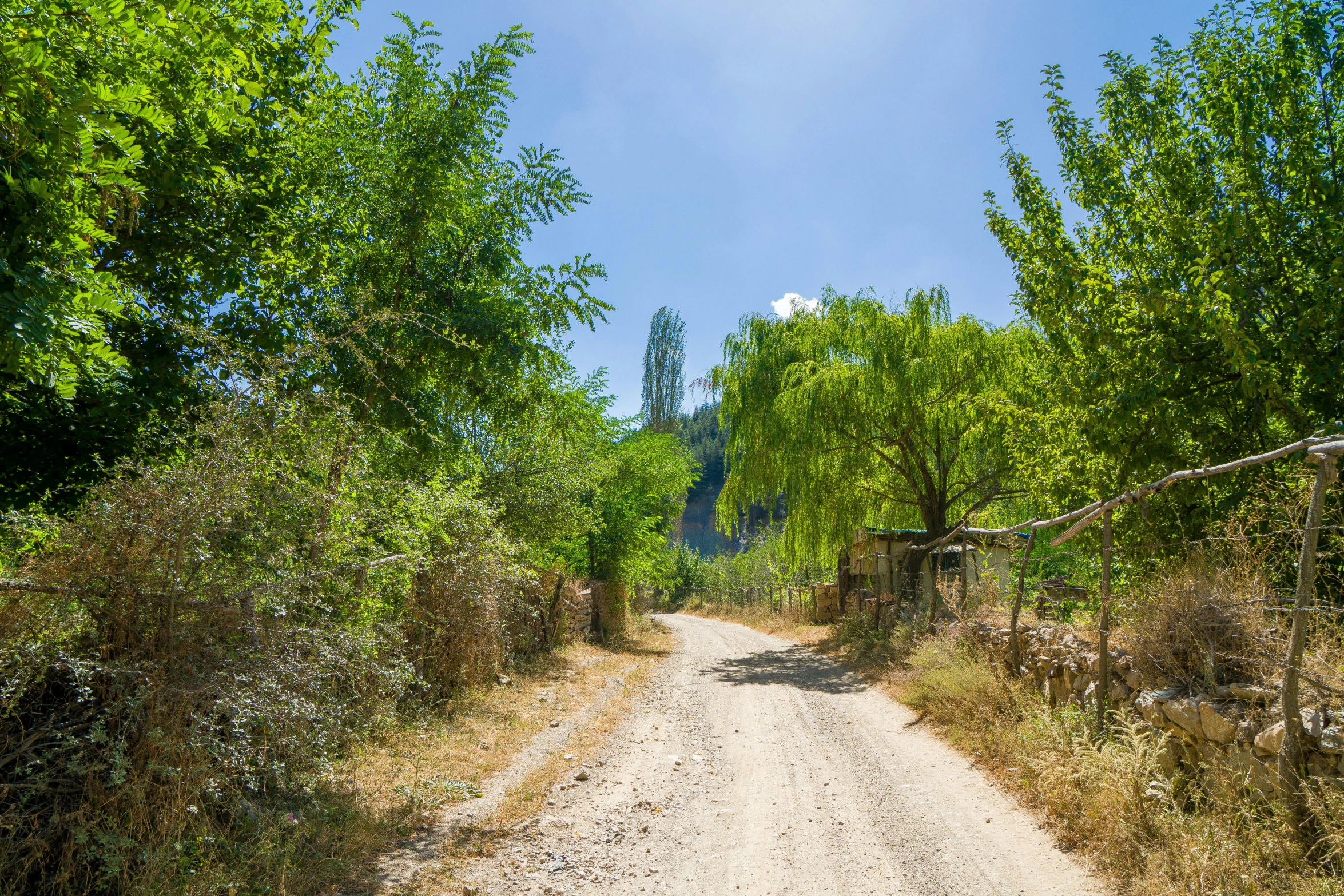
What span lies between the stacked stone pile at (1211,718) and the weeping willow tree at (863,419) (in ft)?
23.4

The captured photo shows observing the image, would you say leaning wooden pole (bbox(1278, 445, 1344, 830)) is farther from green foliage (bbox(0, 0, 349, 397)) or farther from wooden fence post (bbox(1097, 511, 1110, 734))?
green foliage (bbox(0, 0, 349, 397))

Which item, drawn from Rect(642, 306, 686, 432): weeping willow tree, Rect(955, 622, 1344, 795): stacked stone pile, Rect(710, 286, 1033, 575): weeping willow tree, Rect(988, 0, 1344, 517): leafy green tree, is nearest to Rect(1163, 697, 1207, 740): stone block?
Rect(955, 622, 1344, 795): stacked stone pile

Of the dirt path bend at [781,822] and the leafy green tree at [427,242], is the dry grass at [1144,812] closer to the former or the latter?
the dirt path bend at [781,822]

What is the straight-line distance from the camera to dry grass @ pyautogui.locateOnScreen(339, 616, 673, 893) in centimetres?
468

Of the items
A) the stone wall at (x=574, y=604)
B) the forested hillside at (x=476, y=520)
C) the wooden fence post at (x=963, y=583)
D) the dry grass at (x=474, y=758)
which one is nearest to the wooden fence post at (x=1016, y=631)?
the forested hillside at (x=476, y=520)

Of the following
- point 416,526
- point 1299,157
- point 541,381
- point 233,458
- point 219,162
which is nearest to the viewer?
point 233,458

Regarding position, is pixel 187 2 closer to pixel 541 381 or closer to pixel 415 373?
pixel 415 373

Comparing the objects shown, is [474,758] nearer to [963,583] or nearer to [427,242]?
[427,242]

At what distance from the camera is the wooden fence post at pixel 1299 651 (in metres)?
3.36

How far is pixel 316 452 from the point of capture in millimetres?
4430

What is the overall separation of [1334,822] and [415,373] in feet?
23.3

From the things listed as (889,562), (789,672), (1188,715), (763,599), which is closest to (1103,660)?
(1188,715)

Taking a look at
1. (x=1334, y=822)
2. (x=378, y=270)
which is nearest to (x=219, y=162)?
(x=378, y=270)

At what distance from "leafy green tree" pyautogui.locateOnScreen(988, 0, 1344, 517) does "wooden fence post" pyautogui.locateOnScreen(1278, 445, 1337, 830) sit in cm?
196
